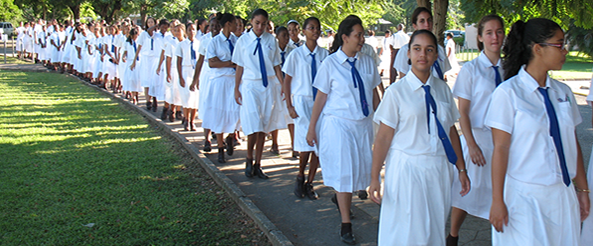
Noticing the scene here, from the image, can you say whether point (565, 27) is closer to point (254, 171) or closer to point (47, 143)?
point (254, 171)

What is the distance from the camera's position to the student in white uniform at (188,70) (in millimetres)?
10079

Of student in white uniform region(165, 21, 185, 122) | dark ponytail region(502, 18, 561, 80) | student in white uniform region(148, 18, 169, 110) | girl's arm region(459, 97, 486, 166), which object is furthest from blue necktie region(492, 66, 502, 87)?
student in white uniform region(148, 18, 169, 110)

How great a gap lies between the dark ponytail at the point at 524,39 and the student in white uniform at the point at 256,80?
392cm

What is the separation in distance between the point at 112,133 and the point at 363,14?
17.7 feet

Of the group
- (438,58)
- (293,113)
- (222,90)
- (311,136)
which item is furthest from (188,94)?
(438,58)

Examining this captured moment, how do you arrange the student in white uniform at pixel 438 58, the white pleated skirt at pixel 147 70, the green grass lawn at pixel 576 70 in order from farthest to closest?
the green grass lawn at pixel 576 70, the white pleated skirt at pixel 147 70, the student in white uniform at pixel 438 58

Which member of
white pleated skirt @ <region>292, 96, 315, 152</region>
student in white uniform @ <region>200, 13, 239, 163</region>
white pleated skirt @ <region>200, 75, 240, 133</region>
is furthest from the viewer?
white pleated skirt @ <region>200, 75, 240, 133</region>

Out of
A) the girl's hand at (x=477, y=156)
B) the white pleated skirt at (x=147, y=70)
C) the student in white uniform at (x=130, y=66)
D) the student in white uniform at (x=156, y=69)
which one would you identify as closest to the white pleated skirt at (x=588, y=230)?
the girl's hand at (x=477, y=156)

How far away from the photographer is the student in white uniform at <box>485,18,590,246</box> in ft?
9.63

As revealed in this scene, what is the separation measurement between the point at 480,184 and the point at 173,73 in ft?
27.0

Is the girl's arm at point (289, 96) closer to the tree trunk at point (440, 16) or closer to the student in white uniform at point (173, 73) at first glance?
the tree trunk at point (440, 16)

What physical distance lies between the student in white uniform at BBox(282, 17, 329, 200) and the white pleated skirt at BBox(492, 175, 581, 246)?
3.23m

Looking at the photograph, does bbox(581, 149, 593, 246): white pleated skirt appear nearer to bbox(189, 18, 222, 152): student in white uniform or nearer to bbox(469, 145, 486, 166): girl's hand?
bbox(469, 145, 486, 166): girl's hand

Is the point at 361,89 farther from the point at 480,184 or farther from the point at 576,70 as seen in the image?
the point at 576,70
